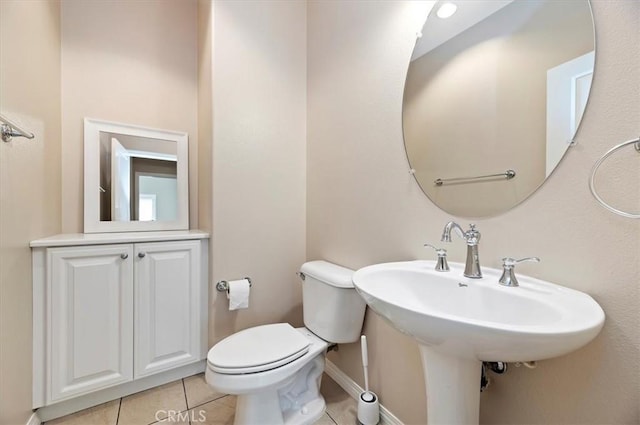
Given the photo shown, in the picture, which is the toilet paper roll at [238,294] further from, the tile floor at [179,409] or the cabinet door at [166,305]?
the tile floor at [179,409]

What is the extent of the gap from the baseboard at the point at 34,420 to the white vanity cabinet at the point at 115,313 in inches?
2.6

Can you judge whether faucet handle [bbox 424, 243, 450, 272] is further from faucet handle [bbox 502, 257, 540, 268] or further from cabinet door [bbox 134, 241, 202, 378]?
cabinet door [bbox 134, 241, 202, 378]

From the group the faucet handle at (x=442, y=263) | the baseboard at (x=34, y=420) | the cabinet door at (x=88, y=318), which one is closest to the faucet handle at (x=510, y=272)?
the faucet handle at (x=442, y=263)

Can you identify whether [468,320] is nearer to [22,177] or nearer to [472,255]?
[472,255]

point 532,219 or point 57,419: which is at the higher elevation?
point 532,219

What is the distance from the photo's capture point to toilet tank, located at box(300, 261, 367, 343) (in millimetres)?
1370

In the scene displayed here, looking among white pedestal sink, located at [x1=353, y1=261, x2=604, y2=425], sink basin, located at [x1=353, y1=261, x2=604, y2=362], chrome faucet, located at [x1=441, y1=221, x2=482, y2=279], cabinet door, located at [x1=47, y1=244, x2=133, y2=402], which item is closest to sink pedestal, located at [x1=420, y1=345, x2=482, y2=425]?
white pedestal sink, located at [x1=353, y1=261, x2=604, y2=425]

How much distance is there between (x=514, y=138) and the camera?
34.7 inches

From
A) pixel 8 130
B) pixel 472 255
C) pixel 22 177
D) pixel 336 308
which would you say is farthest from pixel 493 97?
pixel 22 177

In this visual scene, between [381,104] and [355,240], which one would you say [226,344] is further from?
[381,104]

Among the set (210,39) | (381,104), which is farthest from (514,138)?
(210,39)

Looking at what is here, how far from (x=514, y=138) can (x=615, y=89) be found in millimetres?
244

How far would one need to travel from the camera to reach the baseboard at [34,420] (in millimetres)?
1214

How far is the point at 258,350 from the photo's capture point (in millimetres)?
1215
